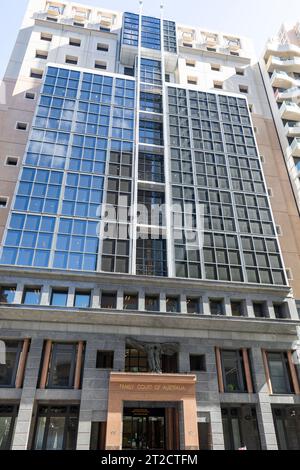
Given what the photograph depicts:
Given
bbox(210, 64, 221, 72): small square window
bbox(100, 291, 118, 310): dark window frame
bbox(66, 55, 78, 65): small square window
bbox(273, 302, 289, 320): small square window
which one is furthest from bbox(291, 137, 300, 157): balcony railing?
bbox(66, 55, 78, 65): small square window

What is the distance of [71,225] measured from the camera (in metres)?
30.3

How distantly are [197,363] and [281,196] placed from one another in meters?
22.5

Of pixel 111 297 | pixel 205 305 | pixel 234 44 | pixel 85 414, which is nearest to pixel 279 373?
pixel 205 305

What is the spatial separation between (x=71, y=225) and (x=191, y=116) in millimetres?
19855

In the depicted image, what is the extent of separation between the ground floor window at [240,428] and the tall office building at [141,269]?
0.11 m

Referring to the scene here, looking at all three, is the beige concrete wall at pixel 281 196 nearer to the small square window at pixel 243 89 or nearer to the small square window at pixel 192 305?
the small square window at pixel 243 89

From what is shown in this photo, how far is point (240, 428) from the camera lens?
2608 centimetres

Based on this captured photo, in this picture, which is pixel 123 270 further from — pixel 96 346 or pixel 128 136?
pixel 128 136

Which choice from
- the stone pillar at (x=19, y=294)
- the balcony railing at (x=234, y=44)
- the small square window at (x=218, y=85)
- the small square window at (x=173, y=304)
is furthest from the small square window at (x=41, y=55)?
the small square window at (x=173, y=304)

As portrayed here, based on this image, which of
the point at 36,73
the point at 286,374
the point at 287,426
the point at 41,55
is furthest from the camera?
the point at 41,55

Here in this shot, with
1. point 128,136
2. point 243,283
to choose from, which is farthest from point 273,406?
point 128,136

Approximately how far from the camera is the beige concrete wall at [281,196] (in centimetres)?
3572

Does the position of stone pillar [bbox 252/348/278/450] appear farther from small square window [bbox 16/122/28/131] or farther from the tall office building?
small square window [bbox 16/122/28/131]

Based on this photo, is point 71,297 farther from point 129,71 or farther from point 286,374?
point 129,71
